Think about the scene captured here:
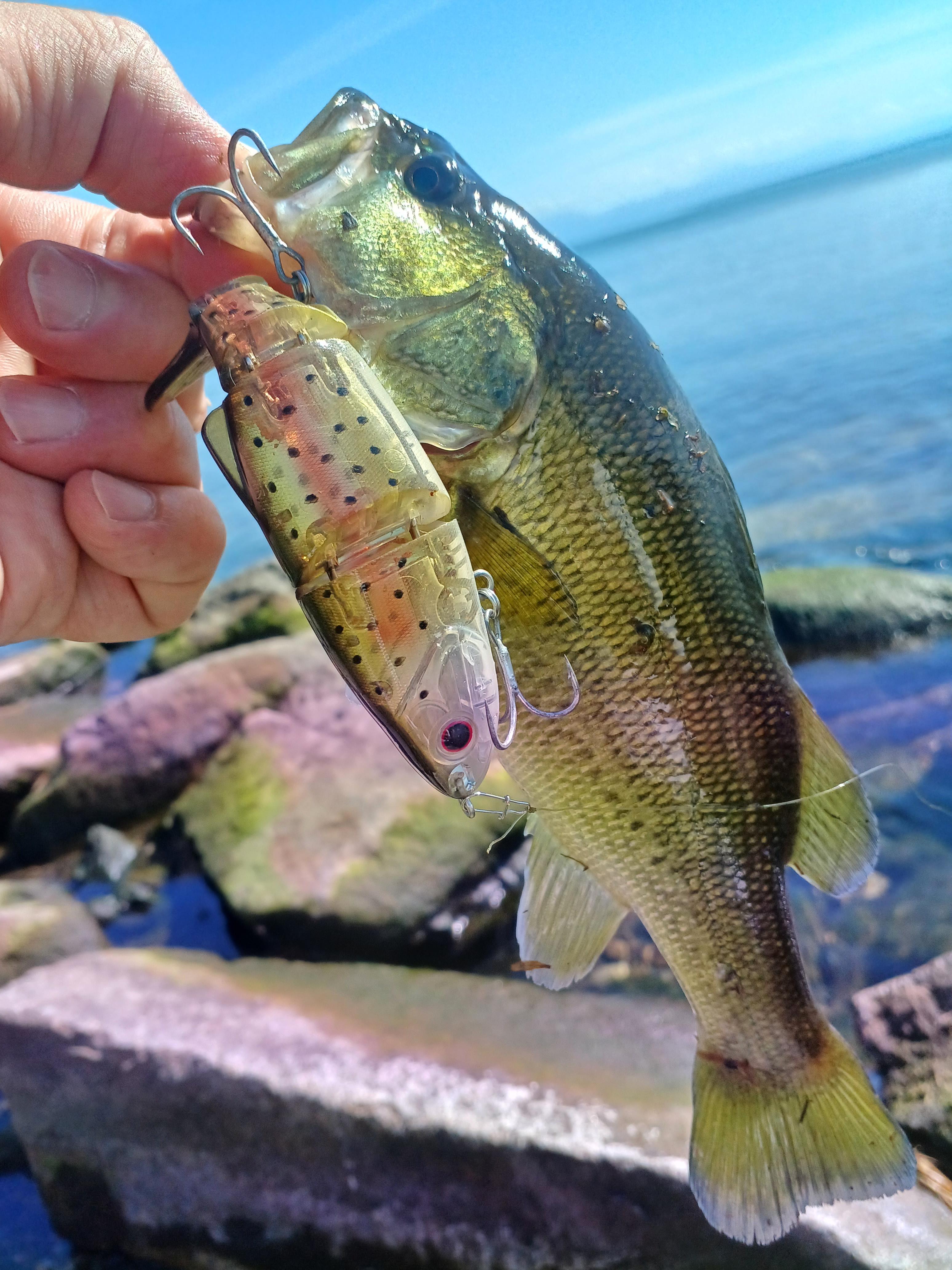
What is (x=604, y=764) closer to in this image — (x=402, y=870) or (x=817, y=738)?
(x=817, y=738)

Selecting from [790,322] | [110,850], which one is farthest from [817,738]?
[790,322]

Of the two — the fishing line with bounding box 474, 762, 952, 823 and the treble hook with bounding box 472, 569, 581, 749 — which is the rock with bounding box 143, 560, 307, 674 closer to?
the fishing line with bounding box 474, 762, 952, 823

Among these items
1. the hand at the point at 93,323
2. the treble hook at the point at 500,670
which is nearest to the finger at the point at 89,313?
the hand at the point at 93,323

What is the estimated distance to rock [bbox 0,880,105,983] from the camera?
16.7 feet

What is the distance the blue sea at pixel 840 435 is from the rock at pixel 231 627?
4.31 metres

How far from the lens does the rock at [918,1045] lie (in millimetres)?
3332

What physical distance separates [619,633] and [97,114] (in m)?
1.75

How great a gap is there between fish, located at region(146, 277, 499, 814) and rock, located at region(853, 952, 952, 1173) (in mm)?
3223

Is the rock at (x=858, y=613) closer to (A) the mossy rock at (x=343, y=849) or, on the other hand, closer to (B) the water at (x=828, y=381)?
(B) the water at (x=828, y=381)

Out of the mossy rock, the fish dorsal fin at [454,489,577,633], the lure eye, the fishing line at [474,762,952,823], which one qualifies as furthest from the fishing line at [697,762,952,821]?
the mossy rock

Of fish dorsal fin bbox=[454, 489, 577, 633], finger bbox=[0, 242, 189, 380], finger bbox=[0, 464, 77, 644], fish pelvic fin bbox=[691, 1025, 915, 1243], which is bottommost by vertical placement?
fish pelvic fin bbox=[691, 1025, 915, 1243]

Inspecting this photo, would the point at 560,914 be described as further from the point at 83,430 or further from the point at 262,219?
the point at 83,430

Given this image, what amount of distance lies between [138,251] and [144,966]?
11.5ft

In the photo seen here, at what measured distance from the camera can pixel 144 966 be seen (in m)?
4.32
